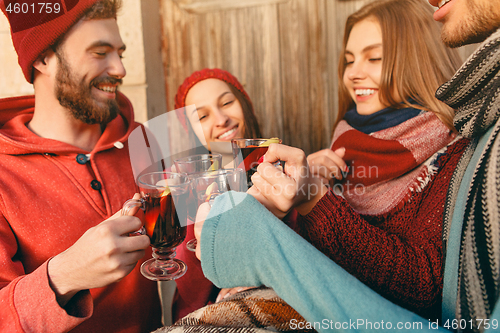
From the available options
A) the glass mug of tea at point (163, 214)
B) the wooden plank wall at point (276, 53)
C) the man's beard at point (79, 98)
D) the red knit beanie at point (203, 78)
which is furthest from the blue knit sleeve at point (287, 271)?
the wooden plank wall at point (276, 53)

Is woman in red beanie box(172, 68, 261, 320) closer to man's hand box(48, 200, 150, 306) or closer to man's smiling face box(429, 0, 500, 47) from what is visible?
man's hand box(48, 200, 150, 306)

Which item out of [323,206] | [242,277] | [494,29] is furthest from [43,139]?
[494,29]

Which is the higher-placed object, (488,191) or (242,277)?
(488,191)

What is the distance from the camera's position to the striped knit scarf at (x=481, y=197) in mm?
751

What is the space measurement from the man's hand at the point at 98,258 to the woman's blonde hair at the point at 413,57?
4.59ft

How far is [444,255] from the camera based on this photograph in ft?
3.40

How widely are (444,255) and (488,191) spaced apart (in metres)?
0.37

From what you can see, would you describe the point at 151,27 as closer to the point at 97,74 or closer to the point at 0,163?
the point at 97,74

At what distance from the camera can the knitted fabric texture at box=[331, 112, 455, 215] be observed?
4.52ft

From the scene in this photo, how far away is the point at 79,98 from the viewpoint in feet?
4.65

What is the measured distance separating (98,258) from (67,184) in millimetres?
546

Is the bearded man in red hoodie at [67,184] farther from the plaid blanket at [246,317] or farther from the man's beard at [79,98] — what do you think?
the plaid blanket at [246,317]

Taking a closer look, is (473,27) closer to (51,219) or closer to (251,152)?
(251,152)

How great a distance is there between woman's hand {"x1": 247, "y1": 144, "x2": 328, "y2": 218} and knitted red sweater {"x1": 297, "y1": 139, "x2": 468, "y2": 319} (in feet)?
0.22
